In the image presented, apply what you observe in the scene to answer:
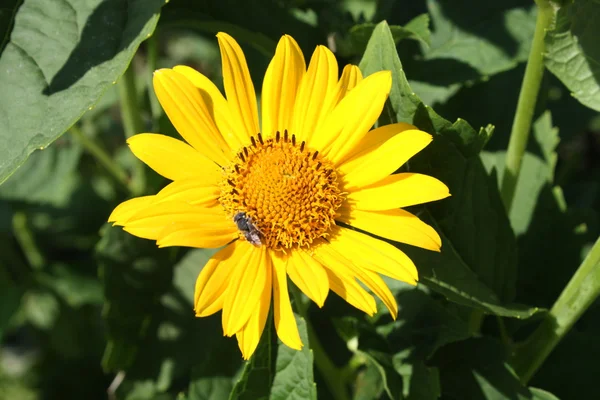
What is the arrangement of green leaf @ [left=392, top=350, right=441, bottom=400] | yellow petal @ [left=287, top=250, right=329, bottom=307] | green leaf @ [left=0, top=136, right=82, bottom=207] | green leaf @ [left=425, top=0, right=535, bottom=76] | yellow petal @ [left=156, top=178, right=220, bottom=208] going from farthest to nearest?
green leaf @ [left=0, top=136, right=82, bottom=207] < green leaf @ [left=425, top=0, right=535, bottom=76] < green leaf @ [left=392, top=350, right=441, bottom=400] < yellow petal @ [left=156, top=178, right=220, bottom=208] < yellow petal @ [left=287, top=250, right=329, bottom=307]

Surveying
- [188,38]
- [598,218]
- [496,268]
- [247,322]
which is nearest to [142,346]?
[247,322]

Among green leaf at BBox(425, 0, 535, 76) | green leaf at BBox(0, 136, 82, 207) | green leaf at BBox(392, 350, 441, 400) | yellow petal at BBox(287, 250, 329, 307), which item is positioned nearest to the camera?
yellow petal at BBox(287, 250, 329, 307)

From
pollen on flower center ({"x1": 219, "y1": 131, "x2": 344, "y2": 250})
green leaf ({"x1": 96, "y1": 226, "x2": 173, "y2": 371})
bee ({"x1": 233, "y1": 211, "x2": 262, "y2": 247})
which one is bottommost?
green leaf ({"x1": 96, "y1": 226, "x2": 173, "y2": 371})

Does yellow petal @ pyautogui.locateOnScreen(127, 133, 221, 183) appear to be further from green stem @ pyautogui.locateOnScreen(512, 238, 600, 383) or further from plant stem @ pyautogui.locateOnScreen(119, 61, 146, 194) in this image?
green stem @ pyautogui.locateOnScreen(512, 238, 600, 383)

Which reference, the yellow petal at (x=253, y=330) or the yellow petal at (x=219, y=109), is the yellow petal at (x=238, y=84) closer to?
the yellow petal at (x=219, y=109)

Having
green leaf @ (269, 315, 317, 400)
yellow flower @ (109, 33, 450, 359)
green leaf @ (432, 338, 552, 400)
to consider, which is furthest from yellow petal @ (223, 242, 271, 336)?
green leaf @ (432, 338, 552, 400)

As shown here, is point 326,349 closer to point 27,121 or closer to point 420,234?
point 420,234
